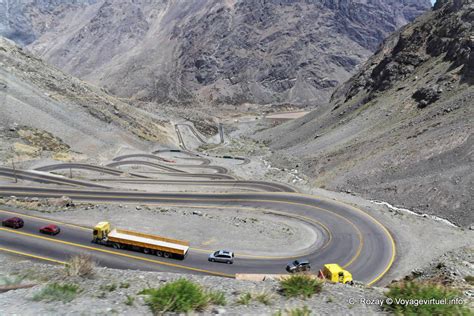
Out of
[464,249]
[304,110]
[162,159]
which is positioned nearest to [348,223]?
[464,249]

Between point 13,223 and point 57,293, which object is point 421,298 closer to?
point 57,293

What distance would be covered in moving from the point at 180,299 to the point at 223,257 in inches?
671

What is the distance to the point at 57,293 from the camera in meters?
9.63

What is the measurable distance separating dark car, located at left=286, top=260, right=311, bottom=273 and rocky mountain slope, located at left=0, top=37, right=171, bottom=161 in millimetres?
49665

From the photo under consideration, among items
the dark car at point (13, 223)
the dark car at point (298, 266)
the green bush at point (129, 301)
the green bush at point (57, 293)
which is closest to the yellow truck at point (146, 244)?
the dark car at point (13, 223)

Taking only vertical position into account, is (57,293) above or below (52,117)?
below

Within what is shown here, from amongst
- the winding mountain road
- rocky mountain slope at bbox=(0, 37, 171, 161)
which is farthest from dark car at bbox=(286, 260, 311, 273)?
rocky mountain slope at bbox=(0, 37, 171, 161)

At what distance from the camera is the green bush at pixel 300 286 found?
983 centimetres

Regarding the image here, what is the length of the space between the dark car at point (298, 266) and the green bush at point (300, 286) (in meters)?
15.6

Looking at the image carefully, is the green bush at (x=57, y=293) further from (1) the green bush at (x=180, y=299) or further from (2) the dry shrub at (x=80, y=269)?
(1) the green bush at (x=180, y=299)

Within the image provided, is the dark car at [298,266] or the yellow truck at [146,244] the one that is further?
the dark car at [298,266]

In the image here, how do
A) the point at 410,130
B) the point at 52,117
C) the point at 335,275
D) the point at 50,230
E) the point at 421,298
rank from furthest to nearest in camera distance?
the point at 52,117 < the point at 410,130 < the point at 50,230 < the point at 335,275 < the point at 421,298

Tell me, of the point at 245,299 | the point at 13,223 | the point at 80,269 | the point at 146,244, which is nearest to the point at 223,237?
the point at 146,244

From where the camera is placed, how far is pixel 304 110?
182250 mm
